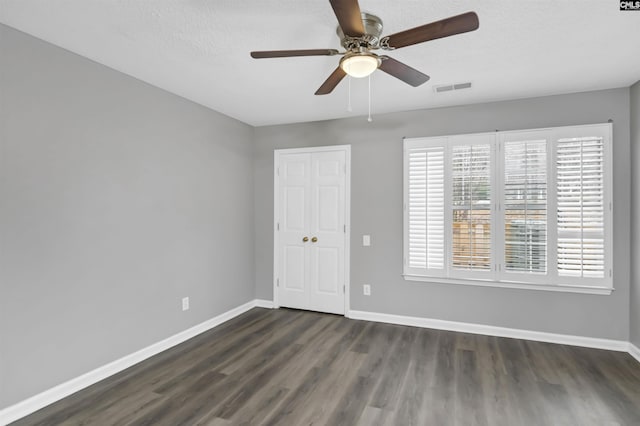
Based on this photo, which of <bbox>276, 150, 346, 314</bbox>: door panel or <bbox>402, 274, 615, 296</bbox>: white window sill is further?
<bbox>276, 150, 346, 314</bbox>: door panel

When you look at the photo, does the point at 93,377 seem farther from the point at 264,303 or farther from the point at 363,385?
the point at 264,303

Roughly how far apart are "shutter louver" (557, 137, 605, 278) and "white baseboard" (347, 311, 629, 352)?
667mm

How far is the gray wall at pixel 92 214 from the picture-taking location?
2.19 metres

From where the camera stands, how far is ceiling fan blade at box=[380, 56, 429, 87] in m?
2.03

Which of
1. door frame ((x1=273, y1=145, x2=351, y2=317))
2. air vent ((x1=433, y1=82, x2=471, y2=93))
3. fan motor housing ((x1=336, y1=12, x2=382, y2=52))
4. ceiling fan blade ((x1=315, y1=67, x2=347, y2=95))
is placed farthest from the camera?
door frame ((x1=273, y1=145, x2=351, y2=317))

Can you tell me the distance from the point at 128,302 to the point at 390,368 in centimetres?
241

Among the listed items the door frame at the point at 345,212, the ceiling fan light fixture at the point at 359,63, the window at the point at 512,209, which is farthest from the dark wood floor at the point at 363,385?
the ceiling fan light fixture at the point at 359,63

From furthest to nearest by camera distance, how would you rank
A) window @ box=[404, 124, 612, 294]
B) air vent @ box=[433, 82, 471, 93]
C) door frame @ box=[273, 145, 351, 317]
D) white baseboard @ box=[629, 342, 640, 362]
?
door frame @ box=[273, 145, 351, 317], window @ box=[404, 124, 612, 294], air vent @ box=[433, 82, 471, 93], white baseboard @ box=[629, 342, 640, 362]

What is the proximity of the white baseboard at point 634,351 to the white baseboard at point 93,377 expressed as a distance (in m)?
4.29

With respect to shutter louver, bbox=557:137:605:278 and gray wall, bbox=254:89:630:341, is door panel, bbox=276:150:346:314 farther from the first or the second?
shutter louver, bbox=557:137:605:278

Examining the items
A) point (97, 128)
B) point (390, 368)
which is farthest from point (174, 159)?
point (390, 368)

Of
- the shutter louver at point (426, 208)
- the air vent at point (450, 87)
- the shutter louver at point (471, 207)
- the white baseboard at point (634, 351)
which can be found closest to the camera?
the white baseboard at point (634, 351)

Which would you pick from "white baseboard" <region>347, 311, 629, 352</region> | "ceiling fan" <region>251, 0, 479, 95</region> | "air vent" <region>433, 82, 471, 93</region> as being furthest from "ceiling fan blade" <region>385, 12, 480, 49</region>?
"white baseboard" <region>347, 311, 629, 352</region>

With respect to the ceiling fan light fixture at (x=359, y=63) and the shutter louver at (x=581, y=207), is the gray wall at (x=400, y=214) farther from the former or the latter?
the ceiling fan light fixture at (x=359, y=63)
